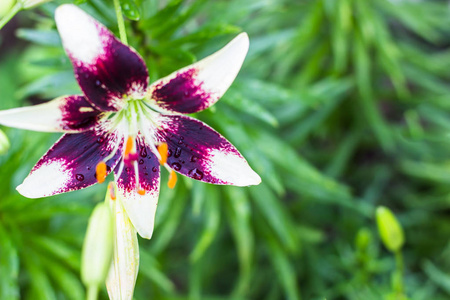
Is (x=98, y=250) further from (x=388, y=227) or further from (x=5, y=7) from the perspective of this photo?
(x=388, y=227)

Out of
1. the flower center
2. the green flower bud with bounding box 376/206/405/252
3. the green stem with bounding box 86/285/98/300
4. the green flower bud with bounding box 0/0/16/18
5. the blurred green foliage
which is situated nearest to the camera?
the green stem with bounding box 86/285/98/300

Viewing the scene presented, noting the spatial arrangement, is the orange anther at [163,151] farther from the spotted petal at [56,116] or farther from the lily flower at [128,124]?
the spotted petal at [56,116]

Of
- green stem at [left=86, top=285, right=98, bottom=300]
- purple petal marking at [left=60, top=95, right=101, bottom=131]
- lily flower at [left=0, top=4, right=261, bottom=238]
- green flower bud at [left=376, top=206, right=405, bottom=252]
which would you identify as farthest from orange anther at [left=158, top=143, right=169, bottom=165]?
green flower bud at [left=376, top=206, right=405, bottom=252]

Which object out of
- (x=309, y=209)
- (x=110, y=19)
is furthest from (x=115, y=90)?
(x=309, y=209)

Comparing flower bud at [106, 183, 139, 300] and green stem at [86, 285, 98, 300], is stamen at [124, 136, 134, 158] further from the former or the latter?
green stem at [86, 285, 98, 300]

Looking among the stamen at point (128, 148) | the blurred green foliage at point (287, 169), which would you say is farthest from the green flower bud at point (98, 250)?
the blurred green foliage at point (287, 169)

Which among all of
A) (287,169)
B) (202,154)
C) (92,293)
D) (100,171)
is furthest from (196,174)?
(287,169)

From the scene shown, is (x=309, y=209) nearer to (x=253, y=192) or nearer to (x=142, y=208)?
(x=253, y=192)
